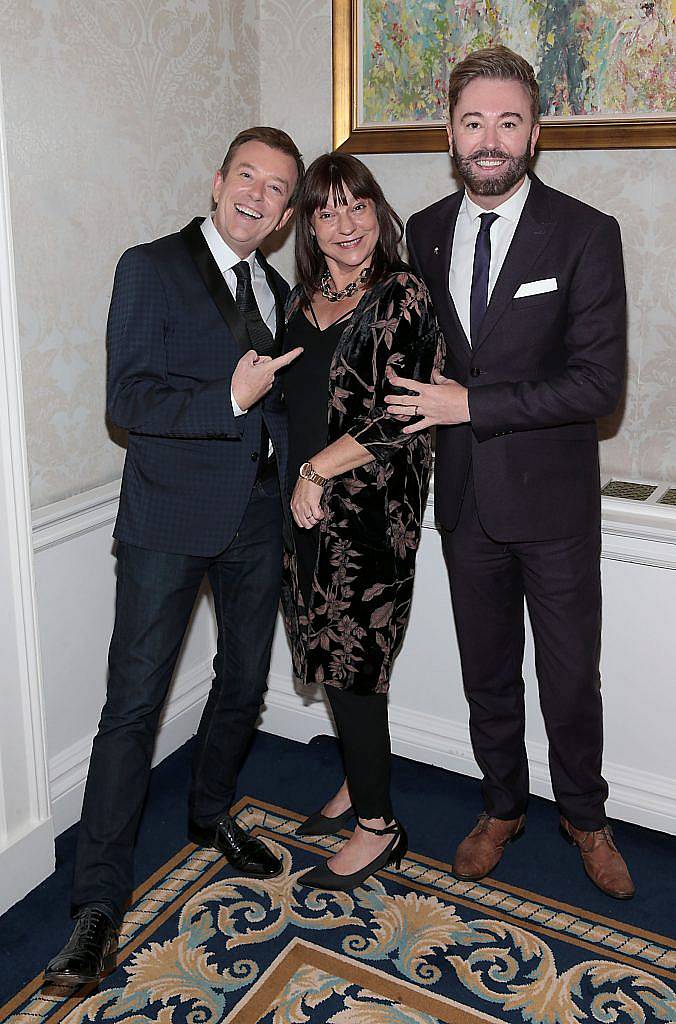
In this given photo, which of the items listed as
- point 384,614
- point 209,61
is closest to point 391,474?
point 384,614

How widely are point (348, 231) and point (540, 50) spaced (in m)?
0.93

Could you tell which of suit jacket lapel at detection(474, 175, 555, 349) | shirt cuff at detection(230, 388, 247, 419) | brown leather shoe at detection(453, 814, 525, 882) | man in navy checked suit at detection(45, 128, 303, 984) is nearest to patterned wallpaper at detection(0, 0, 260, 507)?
man in navy checked suit at detection(45, 128, 303, 984)

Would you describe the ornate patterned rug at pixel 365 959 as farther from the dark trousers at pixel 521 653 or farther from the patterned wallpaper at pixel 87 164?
the patterned wallpaper at pixel 87 164

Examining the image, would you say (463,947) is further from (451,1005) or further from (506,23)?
(506,23)

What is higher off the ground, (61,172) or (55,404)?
(61,172)

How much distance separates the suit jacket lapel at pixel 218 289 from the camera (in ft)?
7.54

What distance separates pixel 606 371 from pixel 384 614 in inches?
28.9

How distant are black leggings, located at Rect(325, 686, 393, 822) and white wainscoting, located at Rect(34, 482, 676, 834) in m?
0.55

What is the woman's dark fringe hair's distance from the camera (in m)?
2.26

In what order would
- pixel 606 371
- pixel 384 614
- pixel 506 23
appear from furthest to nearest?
pixel 506 23 < pixel 384 614 < pixel 606 371

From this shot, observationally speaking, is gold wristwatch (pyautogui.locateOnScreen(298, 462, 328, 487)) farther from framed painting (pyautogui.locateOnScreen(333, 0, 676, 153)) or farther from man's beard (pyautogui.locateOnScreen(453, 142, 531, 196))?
framed painting (pyautogui.locateOnScreen(333, 0, 676, 153))

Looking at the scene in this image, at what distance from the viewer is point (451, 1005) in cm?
225

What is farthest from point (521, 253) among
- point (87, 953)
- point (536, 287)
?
point (87, 953)

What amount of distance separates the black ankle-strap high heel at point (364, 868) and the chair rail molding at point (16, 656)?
2.23ft
